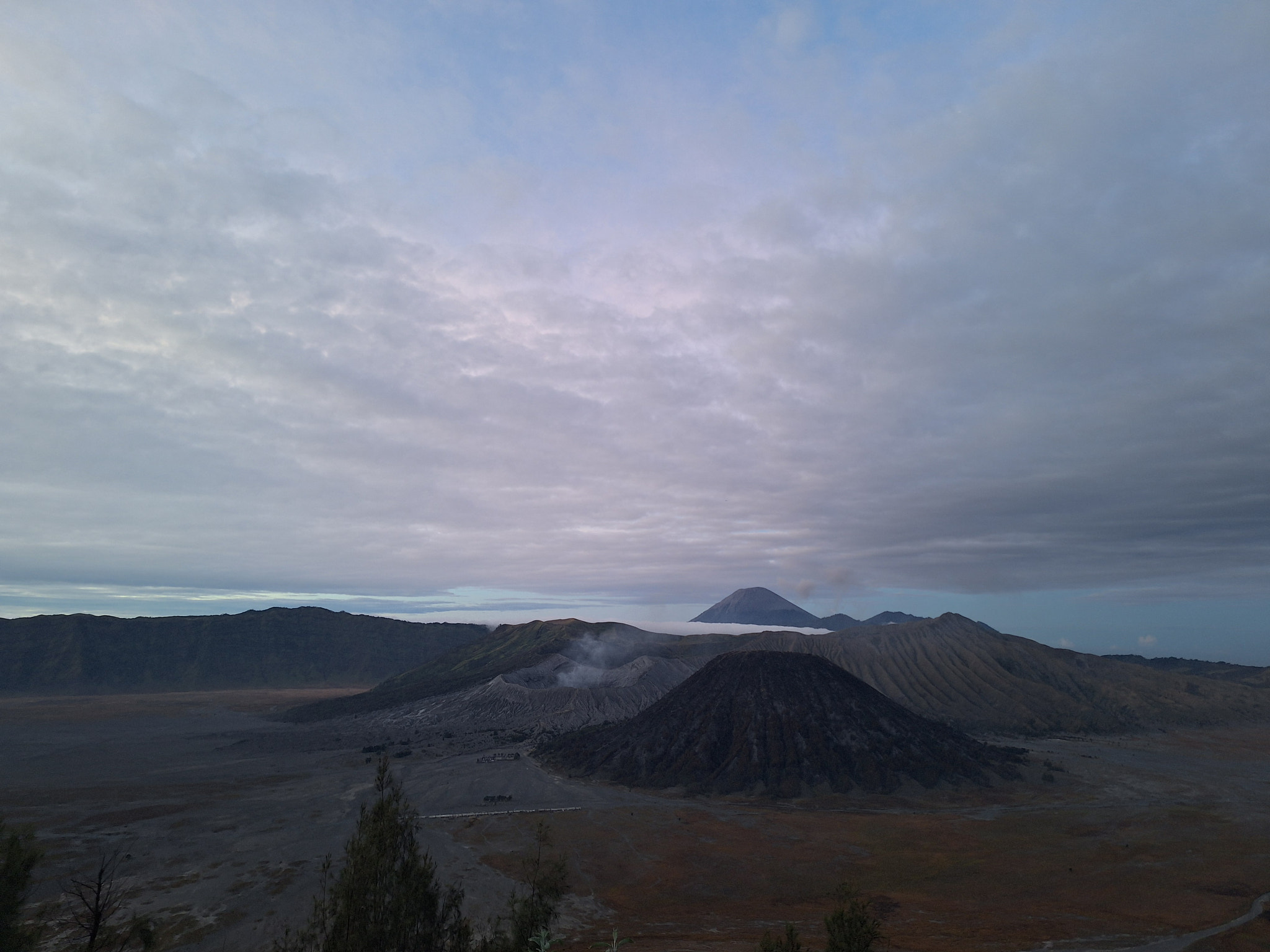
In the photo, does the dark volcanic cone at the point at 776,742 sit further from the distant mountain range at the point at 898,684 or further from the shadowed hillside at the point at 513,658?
the shadowed hillside at the point at 513,658

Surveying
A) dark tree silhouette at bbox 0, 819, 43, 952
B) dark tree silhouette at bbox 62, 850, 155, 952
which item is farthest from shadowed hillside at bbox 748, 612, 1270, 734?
dark tree silhouette at bbox 0, 819, 43, 952

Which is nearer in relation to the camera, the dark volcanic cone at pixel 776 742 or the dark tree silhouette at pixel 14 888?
the dark tree silhouette at pixel 14 888

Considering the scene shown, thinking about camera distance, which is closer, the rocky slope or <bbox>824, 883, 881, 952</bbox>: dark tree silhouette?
<bbox>824, 883, 881, 952</bbox>: dark tree silhouette

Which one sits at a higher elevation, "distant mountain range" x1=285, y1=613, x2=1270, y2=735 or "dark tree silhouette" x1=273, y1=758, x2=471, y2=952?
"dark tree silhouette" x1=273, y1=758, x2=471, y2=952

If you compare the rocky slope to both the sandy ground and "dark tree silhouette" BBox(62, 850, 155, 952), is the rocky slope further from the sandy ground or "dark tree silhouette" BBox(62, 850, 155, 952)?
"dark tree silhouette" BBox(62, 850, 155, 952)

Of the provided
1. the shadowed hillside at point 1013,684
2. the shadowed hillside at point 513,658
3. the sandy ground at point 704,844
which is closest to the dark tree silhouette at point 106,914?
the sandy ground at point 704,844

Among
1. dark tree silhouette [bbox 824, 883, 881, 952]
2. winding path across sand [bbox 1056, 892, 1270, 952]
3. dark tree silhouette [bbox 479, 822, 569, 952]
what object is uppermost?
dark tree silhouette [bbox 824, 883, 881, 952]
